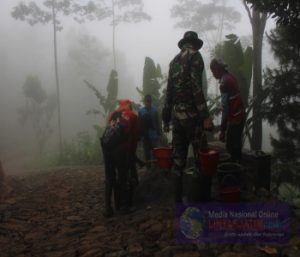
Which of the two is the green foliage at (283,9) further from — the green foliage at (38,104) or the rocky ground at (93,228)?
the green foliage at (38,104)

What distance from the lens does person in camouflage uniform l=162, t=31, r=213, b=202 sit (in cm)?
403

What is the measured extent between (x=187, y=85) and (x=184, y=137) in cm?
64

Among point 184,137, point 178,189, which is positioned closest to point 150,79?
point 184,137

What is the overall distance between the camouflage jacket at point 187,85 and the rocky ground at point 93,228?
1.29 m

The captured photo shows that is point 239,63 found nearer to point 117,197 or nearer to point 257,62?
point 257,62

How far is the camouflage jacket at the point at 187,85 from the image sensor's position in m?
4.00

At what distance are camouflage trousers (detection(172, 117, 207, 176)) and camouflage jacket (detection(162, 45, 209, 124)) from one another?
0.26ft

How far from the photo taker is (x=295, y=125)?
7.79m

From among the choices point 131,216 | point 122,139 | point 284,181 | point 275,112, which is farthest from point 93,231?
point 275,112

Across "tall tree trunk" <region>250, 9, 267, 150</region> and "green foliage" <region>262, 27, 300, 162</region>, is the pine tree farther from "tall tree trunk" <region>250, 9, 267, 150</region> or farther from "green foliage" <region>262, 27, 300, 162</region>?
"green foliage" <region>262, 27, 300, 162</region>

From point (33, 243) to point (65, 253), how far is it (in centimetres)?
64

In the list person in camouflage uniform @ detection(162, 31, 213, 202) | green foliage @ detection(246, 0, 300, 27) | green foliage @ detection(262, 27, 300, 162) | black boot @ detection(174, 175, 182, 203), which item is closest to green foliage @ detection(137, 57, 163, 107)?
green foliage @ detection(262, 27, 300, 162)

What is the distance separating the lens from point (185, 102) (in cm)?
416

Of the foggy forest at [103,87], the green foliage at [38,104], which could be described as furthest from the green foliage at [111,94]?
the green foliage at [38,104]
